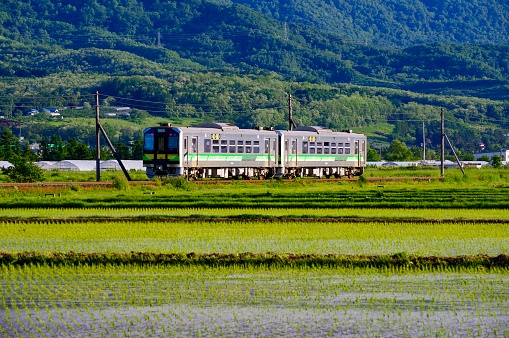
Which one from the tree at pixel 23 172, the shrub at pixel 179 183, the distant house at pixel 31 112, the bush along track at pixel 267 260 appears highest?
the distant house at pixel 31 112

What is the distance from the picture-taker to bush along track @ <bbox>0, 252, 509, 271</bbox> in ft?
60.6

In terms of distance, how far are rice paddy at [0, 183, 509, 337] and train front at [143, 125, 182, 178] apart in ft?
57.2

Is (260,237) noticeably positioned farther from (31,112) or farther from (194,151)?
(31,112)

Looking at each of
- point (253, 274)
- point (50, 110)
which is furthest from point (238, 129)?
point (50, 110)

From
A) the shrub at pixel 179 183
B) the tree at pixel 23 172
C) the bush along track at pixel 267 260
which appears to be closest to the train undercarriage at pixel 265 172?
the shrub at pixel 179 183

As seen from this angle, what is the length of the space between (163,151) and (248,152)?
6.35 meters

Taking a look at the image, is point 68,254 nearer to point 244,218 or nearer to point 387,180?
point 244,218

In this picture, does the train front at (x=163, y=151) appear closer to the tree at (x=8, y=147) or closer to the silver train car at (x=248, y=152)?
the silver train car at (x=248, y=152)

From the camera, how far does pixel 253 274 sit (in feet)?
57.8

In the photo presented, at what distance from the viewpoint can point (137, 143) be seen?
327 ft

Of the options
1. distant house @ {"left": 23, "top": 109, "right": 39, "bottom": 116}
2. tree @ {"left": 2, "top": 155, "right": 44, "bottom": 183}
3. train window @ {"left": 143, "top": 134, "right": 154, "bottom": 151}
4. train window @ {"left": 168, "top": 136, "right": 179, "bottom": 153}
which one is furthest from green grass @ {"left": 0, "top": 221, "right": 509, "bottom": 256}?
distant house @ {"left": 23, "top": 109, "right": 39, "bottom": 116}

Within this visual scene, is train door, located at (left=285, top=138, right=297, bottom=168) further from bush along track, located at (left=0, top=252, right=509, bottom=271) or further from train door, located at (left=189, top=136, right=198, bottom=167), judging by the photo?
bush along track, located at (left=0, top=252, right=509, bottom=271)

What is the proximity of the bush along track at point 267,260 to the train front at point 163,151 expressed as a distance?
29075 millimetres

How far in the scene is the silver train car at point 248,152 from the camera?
48500 mm
